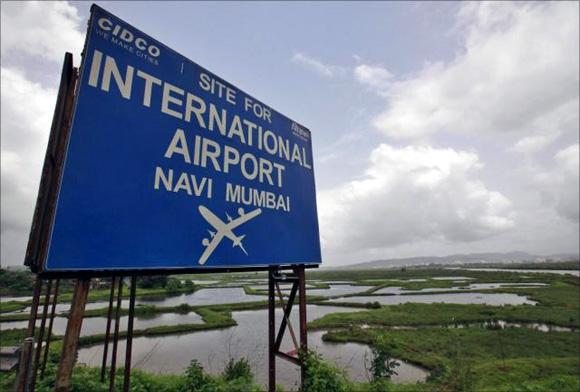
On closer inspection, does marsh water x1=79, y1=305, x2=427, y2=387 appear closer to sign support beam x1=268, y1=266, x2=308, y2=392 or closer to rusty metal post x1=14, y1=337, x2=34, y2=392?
sign support beam x1=268, y1=266, x2=308, y2=392

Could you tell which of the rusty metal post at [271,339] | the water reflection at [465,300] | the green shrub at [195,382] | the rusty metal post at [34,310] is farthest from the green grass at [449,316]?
the rusty metal post at [34,310]

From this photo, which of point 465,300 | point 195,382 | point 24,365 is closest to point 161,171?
point 24,365

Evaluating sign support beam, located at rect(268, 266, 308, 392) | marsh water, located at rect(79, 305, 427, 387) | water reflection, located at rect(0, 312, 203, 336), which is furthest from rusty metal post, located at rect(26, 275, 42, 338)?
water reflection, located at rect(0, 312, 203, 336)

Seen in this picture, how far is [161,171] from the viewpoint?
14.7ft

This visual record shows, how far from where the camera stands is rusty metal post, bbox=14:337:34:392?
2924mm

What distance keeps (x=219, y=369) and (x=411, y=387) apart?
12729 mm

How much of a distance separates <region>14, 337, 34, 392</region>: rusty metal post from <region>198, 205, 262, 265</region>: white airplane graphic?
2161mm

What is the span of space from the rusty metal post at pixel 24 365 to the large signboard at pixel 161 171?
0.74 meters

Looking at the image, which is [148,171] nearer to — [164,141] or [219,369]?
[164,141]

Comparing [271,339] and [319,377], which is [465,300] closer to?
[319,377]

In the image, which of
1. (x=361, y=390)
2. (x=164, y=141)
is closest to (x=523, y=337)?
(x=361, y=390)

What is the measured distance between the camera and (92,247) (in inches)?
141

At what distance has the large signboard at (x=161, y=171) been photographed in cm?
366

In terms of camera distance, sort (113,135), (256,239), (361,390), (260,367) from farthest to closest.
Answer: (260,367) < (361,390) < (256,239) < (113,135)
